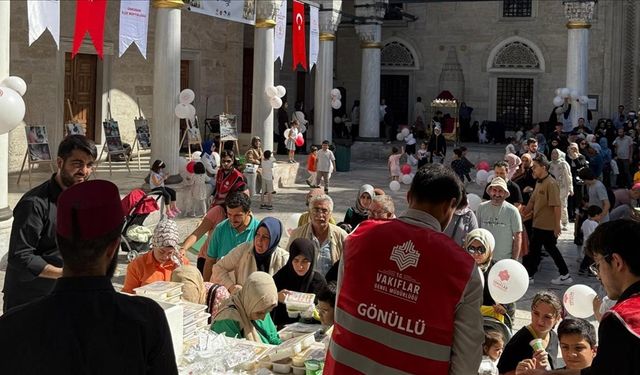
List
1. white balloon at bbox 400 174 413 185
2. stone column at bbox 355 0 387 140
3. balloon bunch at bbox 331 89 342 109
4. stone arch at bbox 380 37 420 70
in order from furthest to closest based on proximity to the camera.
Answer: stone arch at bbox 380 37 420 70
stone column at bbox 355 0 387 140
balloon bunch at bbox 331 89 342 109
white balloon at bbox 400 174 413 185

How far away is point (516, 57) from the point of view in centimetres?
2705

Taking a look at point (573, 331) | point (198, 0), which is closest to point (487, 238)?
point (573, 331)

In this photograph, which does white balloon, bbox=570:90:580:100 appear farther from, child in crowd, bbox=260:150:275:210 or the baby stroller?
the baby stroller

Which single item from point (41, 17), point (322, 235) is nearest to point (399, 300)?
point (322, 235)

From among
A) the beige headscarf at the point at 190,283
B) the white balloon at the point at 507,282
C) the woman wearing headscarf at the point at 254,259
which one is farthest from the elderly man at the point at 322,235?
the white balloon at the point at 507,282

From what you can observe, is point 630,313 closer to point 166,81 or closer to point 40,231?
point 40,231

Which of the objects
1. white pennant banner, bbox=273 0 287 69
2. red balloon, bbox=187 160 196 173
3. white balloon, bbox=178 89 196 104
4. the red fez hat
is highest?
white pennant banner, bbox=273 0 287 69

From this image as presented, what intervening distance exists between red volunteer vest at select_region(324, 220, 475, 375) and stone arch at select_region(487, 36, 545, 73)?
25.2 metres

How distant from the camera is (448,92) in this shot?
27.5 meters

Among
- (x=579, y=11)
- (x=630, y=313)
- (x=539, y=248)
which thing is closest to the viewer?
(x=630, y=313)

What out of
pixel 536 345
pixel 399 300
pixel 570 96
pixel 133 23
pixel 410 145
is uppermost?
pixel 133 23

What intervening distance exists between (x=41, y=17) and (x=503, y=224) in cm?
658

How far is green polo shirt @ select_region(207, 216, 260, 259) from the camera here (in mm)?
6875

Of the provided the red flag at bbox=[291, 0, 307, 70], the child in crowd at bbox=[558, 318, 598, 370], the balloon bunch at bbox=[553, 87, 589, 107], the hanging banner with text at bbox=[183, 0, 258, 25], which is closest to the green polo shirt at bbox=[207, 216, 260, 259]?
the child in crowd at bbox=[558, 318, 598, 370]
